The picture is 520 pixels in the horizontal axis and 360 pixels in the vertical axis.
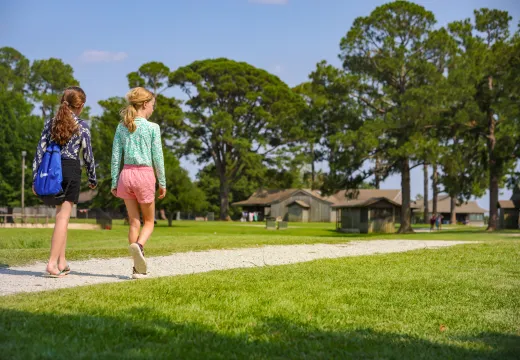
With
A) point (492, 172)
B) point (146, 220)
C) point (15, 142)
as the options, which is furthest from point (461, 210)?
point (146, 220)

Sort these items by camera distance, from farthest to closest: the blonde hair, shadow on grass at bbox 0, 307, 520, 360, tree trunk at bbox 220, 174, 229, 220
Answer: tree trunk at bbox 220, 174, 229, 220 < the blonde hair < shadow on grass at bbox 0, 307, 520, 360

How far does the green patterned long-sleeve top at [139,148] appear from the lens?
6.39 meters

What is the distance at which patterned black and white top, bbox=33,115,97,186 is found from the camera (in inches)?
249

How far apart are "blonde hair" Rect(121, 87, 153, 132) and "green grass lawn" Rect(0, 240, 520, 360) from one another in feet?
5.73

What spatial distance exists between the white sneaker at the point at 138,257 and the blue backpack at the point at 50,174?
38.1 inches

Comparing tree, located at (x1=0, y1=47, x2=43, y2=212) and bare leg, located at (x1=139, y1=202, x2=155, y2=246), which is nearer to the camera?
bare leg, located at (x1=139, y1=202, x2=155, y2=246)

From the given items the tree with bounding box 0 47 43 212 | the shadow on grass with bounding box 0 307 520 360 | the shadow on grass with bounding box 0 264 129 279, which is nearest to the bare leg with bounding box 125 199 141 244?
the shadow on grass with bounding box 0 264 129 279

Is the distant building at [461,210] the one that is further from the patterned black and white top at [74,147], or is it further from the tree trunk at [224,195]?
the patterned black and white top at [74,147]

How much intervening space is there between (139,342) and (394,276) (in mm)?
3909

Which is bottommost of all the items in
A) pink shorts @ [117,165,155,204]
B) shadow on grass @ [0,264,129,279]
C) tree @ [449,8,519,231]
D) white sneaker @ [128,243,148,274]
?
shadow on grass @ [0,264,129,279]

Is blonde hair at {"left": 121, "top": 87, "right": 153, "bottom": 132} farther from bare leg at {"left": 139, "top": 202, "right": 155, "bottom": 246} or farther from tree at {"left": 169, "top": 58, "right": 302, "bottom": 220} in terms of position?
tree at {"left": 169, "top": 58, "right": 302, "bottom": 220}

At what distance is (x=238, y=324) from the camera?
157 inches

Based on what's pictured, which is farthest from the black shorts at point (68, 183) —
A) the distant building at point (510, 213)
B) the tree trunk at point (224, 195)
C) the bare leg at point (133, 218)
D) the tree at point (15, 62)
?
the tree at point (15, 62)

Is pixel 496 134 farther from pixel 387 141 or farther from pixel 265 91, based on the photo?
pixel 265 91
